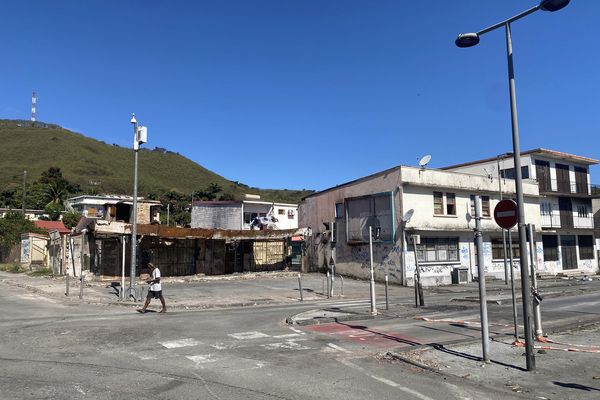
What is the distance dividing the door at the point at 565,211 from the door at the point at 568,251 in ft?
3.83

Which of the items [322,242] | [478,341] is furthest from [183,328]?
[322,242]

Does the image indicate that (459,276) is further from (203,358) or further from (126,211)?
(203,358)

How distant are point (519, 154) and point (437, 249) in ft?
79.6

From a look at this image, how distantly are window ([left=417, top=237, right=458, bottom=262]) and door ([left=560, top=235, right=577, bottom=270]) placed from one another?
16210 mm

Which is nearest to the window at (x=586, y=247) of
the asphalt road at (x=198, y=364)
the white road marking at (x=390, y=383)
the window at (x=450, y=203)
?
the window at (x=450, y=203)

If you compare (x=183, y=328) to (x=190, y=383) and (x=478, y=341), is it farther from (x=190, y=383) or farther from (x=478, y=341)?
(x=478, y=341)

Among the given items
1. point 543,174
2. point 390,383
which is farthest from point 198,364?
point 543,174

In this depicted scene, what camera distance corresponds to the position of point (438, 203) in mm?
32125

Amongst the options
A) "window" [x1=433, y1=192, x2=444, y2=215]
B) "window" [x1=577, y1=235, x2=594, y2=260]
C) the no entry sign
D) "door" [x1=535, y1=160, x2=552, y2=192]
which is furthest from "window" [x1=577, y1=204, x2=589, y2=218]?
the no entry sign

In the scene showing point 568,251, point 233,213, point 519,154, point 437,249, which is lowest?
point 568,251

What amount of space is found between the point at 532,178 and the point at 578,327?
32887 millimetres

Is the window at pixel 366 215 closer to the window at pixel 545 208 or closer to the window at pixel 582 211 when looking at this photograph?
the window at pixel 545 208

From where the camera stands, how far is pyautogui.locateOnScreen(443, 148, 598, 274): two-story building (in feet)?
137

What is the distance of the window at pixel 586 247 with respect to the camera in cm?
4479
